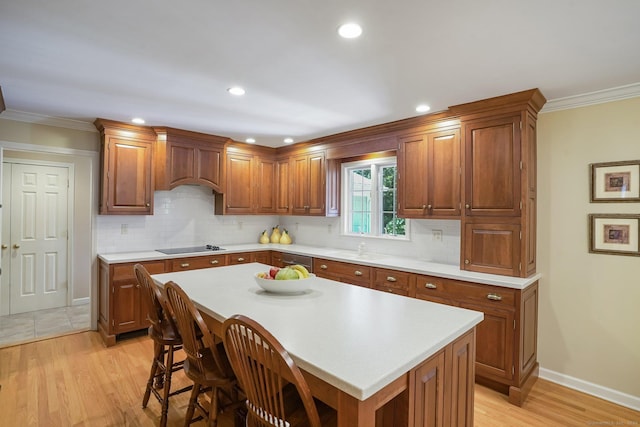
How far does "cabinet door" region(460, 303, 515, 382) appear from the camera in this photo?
262 cm

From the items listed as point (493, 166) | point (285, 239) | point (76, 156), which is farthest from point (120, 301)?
point (493, 166)

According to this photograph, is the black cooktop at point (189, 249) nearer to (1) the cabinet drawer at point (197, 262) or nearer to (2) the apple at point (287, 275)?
(1) the cabinet drawer at point (197, 262)

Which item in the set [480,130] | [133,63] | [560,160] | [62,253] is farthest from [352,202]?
[62,253]

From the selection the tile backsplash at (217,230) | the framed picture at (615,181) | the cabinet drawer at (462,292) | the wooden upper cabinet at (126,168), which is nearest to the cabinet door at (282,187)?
the tile backsplash at (217,230)

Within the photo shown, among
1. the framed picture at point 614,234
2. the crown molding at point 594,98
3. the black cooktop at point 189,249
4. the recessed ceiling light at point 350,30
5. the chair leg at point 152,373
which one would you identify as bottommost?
the chair leg at point 152,373

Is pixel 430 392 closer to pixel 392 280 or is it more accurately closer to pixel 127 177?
pixel 392 280

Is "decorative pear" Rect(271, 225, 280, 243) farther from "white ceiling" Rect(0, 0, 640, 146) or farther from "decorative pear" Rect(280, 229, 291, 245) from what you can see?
"white ceiling" Rect(0, 0, 640, 146)

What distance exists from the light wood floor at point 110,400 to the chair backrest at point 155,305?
71cm

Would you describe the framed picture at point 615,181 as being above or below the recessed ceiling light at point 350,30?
below

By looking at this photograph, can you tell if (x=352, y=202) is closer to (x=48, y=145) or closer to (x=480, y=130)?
(x=480, y=130)

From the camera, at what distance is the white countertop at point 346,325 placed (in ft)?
3.75

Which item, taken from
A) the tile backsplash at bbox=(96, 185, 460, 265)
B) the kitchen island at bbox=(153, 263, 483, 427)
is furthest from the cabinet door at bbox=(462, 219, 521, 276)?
the kitchen island at bbox=(153, 263, 483, 427)

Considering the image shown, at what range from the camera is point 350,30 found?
179cm

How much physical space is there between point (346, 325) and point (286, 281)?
23.1 inches
